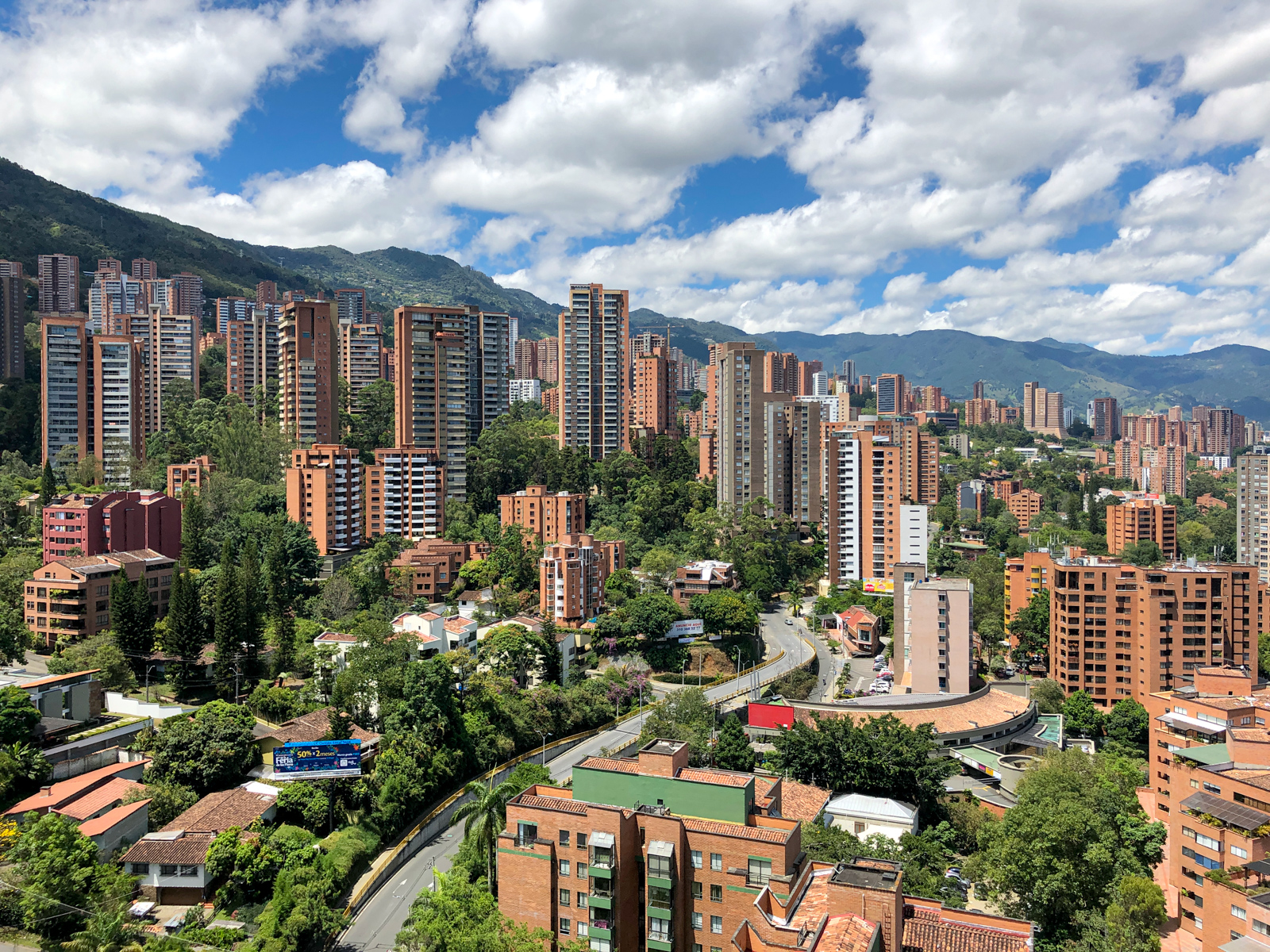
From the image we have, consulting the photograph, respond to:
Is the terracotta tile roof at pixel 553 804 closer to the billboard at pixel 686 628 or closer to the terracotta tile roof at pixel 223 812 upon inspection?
the terracotta tile roof at pixel 223 812

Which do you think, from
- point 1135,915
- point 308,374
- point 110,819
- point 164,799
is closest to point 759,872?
point 1135,915

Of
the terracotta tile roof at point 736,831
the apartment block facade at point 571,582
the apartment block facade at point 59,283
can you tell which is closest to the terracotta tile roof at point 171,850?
the terracotta tile roof at point 736,831

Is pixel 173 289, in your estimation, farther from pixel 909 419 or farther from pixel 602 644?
pixel 909 419

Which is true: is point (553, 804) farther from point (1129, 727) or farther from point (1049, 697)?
point (1049, 697)

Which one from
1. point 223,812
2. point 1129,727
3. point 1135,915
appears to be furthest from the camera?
point 1129,727

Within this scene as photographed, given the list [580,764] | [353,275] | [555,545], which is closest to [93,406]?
[555,545]

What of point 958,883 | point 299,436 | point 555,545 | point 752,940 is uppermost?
point 299,436

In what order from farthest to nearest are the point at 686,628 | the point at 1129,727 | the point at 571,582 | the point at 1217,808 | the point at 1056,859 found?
the point at 686,628
the point at 571,582
the point at 1129,727
the point at 1056,859
the point at 1217,808

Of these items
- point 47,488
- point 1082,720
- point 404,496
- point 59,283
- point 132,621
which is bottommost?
point 1082,720
